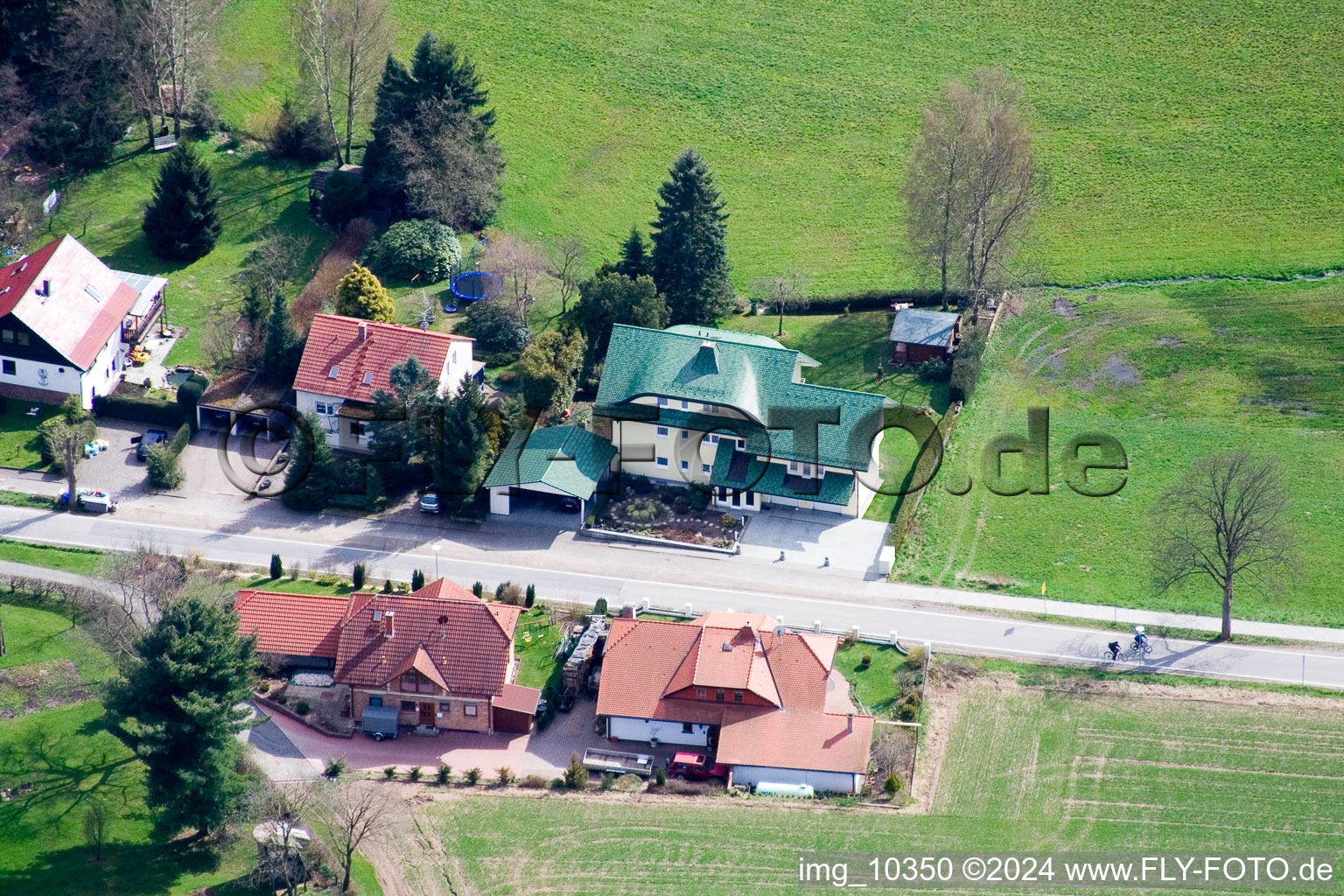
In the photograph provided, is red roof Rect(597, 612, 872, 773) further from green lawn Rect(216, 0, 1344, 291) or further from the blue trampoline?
green lawn Rect(216, 0, 1344, 291)

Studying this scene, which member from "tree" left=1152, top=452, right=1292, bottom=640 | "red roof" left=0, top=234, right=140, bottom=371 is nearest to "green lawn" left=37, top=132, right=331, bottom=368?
"red roof" left=0, top=234, right=140, bottom=371

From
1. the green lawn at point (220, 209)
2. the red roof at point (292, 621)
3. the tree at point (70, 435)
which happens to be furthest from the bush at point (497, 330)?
the red roof at point (292, 621)

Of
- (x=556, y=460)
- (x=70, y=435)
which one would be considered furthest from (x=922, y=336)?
(x=70, y=435)

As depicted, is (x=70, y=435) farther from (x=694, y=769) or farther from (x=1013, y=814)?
(x=1013, y=814)

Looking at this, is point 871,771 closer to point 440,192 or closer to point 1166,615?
point 1166,615

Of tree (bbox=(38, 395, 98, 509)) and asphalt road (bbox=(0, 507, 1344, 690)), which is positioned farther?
tree (bbox=(38, 395, 98, 509))

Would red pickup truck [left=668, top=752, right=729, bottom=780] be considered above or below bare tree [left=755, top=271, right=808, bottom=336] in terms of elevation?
below
